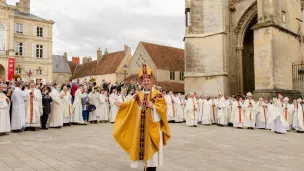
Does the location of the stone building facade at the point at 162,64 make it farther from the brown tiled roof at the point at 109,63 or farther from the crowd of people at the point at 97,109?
the crowd of people at the point at 97,109

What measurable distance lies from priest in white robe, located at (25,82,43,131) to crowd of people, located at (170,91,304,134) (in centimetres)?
774

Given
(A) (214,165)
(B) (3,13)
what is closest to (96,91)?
(A) (214,165)

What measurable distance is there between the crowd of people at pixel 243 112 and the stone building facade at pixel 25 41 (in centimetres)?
3139

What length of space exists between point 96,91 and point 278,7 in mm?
12437

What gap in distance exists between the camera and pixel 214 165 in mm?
6023

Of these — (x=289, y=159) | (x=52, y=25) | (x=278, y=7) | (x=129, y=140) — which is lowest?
(x=289, y=159)

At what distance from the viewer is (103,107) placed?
16.4 m

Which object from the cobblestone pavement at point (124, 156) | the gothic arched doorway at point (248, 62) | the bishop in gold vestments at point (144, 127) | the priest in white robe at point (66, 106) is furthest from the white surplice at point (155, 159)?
the gothic arched doorway at point (248, 62)

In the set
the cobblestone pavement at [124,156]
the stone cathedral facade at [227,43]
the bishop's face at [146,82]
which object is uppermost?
the stone cathedral facade at [227,43]

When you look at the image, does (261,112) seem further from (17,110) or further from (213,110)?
(17,110)

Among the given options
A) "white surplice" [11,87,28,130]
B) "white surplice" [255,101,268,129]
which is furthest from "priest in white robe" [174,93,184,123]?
"white surplice" [11,87,28,130]

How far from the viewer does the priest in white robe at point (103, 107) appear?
640 inches

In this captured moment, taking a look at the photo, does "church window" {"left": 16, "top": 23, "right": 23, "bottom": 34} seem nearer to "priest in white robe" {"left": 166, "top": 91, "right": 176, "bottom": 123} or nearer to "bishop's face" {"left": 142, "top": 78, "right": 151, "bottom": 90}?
"priest in white robe" {"left": 166, "top": 91, "right": 176, "bottom": 123}

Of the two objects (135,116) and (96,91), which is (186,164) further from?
(96,91)
